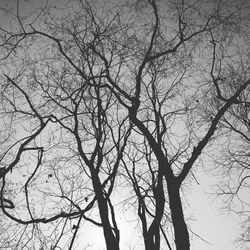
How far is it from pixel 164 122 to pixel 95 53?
3213 millimetres

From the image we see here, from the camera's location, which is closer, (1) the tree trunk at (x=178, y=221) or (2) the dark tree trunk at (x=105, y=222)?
(1) the tree trunk at (x=178, y=221)

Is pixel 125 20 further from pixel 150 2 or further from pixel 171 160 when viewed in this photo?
pixel 171 160

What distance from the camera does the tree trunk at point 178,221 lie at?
19.4ft

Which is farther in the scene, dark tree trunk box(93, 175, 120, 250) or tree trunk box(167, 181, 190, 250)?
dark tree trunk box(93, 175, 120, 250)

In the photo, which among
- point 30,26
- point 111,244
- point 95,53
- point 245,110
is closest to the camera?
point 111,244

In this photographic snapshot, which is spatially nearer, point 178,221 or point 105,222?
point 178,221

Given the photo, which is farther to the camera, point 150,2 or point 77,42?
point 77,42

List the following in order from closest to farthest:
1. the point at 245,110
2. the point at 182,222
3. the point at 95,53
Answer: the point at 182,222, the point at 95,53, the point at 245,110

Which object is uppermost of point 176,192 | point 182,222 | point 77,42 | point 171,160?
point 77,42

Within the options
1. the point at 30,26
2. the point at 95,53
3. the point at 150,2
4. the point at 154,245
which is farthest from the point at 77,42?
the point at 154,245

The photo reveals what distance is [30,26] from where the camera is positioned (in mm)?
8094

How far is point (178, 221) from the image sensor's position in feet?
19.9

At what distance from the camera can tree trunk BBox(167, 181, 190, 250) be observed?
5.91 metres

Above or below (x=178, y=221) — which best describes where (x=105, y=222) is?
above
